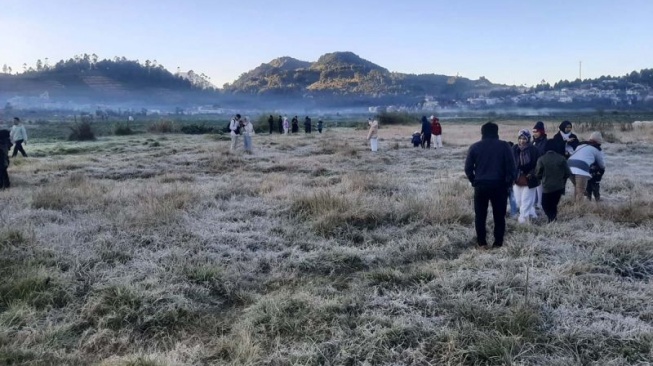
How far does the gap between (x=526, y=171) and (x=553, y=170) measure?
43 cm

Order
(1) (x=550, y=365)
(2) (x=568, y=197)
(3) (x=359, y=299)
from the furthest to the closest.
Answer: (2) (x=568, y=197), (3) (x=359, y=299), (1) (x=550, y=365)

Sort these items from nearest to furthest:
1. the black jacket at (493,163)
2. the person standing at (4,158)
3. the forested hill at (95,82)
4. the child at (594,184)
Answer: the black jacket at (493,163)
the child at (594,184)
the person standing at (4,158)
the forested hill at (95,82)

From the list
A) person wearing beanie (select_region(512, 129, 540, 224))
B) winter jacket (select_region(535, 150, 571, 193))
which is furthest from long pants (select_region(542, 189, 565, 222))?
person wearing beanie (select_region(512, 129, 540, 224))

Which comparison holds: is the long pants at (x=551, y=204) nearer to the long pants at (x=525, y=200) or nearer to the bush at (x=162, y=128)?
the long pants at (x=525, y=200)

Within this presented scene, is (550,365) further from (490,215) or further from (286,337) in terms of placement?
(490,215)

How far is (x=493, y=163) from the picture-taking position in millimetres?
6125

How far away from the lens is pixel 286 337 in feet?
13.6

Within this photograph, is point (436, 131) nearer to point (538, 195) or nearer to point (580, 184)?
point (580, 184)

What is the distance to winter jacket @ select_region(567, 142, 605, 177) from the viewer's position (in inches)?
342

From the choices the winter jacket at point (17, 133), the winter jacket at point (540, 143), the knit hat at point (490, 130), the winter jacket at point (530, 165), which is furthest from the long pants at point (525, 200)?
the winter jacket at point (17, 133)

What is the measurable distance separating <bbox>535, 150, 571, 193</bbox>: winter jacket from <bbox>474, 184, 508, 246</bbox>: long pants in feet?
5.16

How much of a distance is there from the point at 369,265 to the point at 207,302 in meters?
2.02

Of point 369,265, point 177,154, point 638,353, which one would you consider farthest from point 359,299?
point 177,154

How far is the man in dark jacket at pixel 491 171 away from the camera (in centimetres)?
612
